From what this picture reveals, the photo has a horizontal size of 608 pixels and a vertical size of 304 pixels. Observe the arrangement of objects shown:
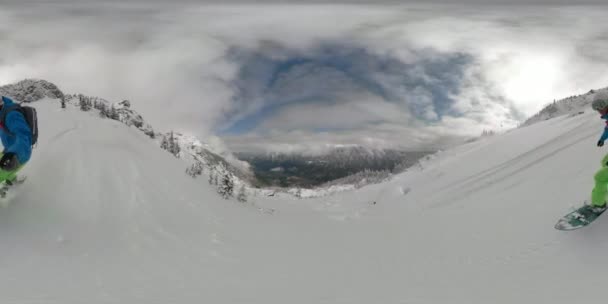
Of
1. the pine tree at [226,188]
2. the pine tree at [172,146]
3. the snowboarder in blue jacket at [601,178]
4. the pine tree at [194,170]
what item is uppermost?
the snowboarder in blue jacket at [601,178]

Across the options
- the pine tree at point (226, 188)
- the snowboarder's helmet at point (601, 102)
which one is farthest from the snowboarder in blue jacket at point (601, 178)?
the pine tree at point (226, 188)

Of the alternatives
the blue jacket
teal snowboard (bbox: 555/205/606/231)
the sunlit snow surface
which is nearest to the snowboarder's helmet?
teal snowboard (bbox: 555/205/606/231)

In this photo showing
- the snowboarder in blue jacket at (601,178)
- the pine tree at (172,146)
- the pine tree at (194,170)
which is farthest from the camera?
the pine tree at (172,146)

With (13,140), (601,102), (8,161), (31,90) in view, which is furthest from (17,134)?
(31,90)

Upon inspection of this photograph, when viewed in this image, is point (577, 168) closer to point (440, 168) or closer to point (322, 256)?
point (322, 256)

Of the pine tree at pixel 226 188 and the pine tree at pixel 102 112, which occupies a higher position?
the pine tree at pixel 102 112

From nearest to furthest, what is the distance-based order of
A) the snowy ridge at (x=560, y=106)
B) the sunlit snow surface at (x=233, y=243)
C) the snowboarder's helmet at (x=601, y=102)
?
the sunlit snow surface at (x=233, y=243)
the snowboarder's helmet at (x=601, y=102)
the snowy ridge at (x=560, y=106)

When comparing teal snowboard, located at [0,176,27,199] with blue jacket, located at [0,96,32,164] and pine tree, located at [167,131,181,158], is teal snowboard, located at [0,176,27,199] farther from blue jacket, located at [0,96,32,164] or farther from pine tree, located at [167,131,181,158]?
pine tree, located at [167,131,181,158]

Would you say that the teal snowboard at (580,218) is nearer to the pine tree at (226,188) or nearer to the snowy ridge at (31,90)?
the pine tree at (226,188)
